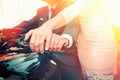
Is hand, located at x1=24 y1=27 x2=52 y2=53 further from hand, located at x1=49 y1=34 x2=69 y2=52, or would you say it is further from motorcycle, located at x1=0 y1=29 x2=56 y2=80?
motorcycle, located at x1=0 y1=29 x2=56 y2=80

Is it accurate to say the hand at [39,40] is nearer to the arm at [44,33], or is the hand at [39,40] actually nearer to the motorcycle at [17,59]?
the arm at [44,33]

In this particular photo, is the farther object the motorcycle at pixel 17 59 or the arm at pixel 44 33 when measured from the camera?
the motorcycle at pixel 17 59

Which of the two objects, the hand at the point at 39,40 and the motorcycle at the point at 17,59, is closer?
the hand at the point at 39,40

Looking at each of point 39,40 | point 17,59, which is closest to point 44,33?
point 39,40

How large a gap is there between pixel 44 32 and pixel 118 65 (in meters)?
0.48

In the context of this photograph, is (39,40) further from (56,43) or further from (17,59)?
(17,59)

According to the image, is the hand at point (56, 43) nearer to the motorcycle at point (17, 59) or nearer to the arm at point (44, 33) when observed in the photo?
the arm at point (44, 33)

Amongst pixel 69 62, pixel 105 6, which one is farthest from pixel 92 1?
pixel 69 62

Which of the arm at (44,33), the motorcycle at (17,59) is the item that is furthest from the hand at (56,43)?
the motorcycle at (17,59)

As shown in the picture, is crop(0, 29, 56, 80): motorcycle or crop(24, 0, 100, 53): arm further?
crop(0, 29, 56, 80): motorcycle

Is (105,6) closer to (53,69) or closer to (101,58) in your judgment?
(101,58)

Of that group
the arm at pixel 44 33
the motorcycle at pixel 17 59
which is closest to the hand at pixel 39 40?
the arm at pixel 44 33

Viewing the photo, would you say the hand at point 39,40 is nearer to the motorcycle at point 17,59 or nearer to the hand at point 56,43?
the hand at point 56,43

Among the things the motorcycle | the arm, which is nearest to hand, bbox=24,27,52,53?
the arm
